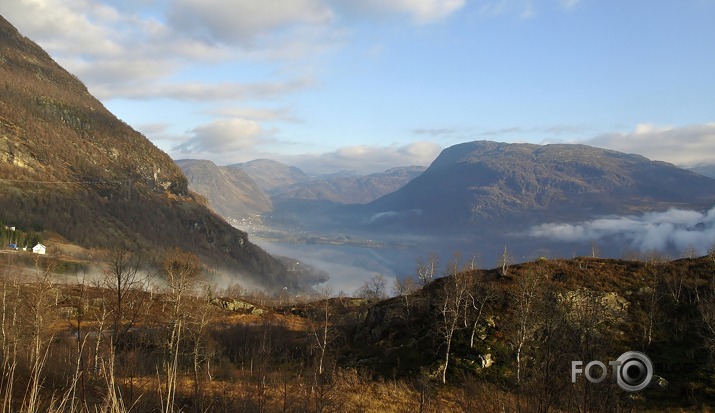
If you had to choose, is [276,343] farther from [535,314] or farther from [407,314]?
[535,314]

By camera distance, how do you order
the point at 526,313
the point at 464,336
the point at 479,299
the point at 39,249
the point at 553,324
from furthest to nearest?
the point at 39,249 < the point at 479,299 < the point at 464,336 < the point at 526,313 < the point at 553,324

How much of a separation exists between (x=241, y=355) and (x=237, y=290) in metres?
129

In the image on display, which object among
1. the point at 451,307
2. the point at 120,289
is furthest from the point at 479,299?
the point at 120,289

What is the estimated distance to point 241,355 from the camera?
212 feet

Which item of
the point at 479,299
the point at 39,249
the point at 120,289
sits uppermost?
the point at 120,289

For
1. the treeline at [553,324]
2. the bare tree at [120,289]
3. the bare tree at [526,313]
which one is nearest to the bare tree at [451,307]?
the treeline at [553,324]

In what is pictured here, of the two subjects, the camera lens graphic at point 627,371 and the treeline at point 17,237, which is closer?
the camera lens graphic at point 627,371

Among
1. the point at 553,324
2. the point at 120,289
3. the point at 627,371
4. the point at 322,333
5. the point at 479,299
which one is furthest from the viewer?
the point at 322,333

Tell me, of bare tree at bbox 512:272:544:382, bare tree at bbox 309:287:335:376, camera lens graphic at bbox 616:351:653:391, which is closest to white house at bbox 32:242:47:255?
bare tree at bbox 309:287:335:376

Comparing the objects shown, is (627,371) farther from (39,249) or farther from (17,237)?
(17,237)

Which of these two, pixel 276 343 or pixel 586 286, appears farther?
pixel 276 343

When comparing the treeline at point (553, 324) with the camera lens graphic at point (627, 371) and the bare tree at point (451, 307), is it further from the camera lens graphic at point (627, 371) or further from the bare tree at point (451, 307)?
the camera lens graphic at point (627, 371)

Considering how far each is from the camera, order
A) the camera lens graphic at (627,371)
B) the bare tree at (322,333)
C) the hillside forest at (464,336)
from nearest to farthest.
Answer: the camera lens graphic at (627,371)
the hillside forest at (464,336)
the bare tree at (322,333)

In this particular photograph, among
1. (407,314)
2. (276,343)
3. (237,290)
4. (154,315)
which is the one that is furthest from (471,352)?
(237,290)
